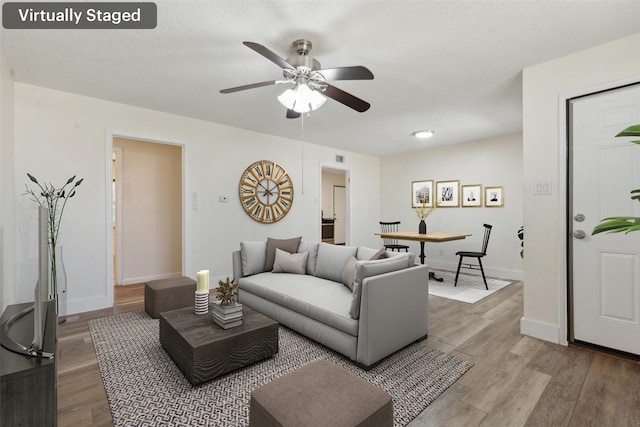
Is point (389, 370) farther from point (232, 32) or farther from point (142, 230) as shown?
point (142, 230)

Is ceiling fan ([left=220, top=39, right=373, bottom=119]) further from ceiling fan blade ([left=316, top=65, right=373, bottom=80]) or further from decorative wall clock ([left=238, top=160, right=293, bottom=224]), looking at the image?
decorative wall clock ([left=238, top=160, right=293, bottom=224])

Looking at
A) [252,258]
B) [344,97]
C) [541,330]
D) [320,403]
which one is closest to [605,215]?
[541,330]

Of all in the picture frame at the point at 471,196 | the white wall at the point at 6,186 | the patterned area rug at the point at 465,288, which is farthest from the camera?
the picture frame at the point at 471,196

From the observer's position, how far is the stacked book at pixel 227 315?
214 cm

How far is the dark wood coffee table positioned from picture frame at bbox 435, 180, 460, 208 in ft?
15.5

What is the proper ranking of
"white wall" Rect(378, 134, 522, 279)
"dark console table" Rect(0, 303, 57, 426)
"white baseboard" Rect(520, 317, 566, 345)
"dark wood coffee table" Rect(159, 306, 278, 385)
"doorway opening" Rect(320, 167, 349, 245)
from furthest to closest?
"doorway opening" Rect(320, 167, 349, 245), "white wall" Rect(378, 134, 522, 279), "white baseboard" Rect(520, 317, 566, 345), "dark wood coffee table" Rect(159, 306, 278, 385), "dark console table" Rect(0, 303, 57, 426)

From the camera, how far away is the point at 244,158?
4719 mm

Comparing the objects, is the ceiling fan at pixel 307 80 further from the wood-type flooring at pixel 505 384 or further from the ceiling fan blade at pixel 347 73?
the wood-type flooring at pixel 505 384

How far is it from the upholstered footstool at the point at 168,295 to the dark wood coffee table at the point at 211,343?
0.73 meters

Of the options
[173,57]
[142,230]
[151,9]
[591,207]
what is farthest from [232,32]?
[142,230]

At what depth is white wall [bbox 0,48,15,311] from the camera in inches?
96.0

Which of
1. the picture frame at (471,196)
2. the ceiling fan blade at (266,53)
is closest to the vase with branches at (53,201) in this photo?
the ceiling fan blade at (266,53)

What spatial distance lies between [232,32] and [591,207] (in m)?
3.16

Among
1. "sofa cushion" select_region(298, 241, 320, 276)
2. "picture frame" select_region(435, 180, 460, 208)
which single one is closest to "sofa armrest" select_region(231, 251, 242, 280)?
"sofa cushion" select_region(298, 241, 320, 276)
